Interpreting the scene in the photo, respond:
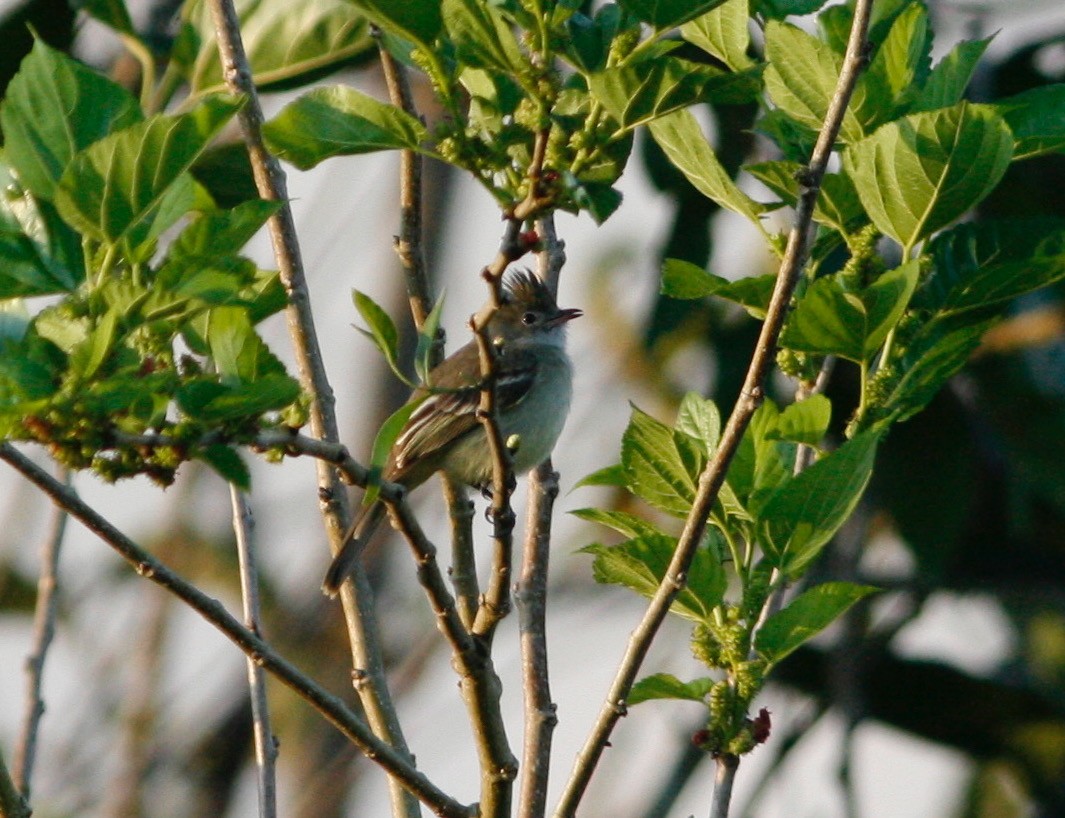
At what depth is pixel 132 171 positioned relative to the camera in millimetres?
2008

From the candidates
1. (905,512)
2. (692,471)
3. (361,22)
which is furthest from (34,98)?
(905,512)

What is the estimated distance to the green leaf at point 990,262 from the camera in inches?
100

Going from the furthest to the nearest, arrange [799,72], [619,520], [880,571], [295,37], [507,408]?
[880,571]
[507,408]
[295,37]
[619,520]
[799,72]

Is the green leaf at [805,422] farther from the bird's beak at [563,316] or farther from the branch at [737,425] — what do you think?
the bird's beak at [563,316]

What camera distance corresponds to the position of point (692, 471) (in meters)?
2.65

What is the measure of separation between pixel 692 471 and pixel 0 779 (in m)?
1.22

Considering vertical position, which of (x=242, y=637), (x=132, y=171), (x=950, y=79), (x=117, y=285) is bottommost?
(x=242, y=637)

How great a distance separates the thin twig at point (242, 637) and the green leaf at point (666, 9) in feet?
3.37

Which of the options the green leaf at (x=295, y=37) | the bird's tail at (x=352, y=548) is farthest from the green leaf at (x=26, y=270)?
the green leaf at (x=295, y=37)

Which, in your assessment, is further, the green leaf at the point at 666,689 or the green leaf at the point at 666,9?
the green leaf at the point at 666,689

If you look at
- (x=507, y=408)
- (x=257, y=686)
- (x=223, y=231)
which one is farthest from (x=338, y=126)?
(x=507, y=408)

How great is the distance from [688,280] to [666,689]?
705mm

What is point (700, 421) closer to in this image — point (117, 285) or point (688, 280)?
point (688, 280)

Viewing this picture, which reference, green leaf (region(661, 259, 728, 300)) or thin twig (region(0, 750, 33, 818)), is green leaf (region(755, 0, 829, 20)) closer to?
green leaf (region(661, 259, 728, 300))
